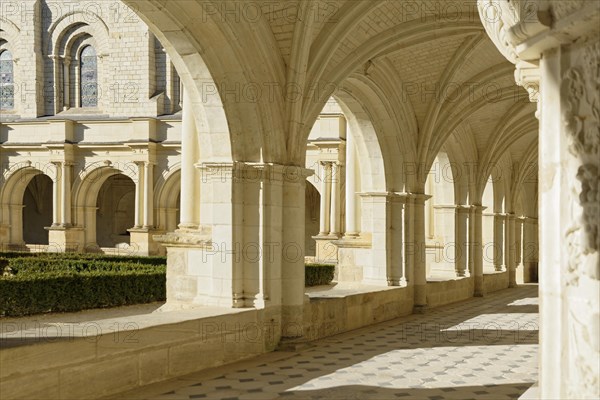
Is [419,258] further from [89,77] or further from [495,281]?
[89,77]

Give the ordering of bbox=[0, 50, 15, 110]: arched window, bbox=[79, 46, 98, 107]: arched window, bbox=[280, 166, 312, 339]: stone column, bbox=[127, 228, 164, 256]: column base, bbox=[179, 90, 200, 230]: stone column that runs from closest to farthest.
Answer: bbox=[280, 166, 312, 339]: stone column, bbox=[179, 90, 200, 230]: stone column, bbox=[127, 228, 164, 256]: column base, bbox=[79, 46, 98, 107]: arched window, bbox=[0, 50, 15, 110]: arched window

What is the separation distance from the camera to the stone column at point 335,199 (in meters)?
18.8

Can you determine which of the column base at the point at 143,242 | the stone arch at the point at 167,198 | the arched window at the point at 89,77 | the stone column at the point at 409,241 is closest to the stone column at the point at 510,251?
the stone column at the point at 409,241

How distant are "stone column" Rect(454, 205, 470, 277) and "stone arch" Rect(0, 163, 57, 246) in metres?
13.4

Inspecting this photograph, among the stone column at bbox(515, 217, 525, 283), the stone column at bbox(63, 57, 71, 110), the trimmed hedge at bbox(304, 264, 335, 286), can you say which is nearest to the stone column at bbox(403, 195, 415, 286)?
the trimmed hedge at bbox(304, 264, 335, 286)

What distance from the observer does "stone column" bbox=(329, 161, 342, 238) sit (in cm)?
1875

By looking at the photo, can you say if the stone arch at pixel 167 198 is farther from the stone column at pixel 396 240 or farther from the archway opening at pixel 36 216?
the stone column at pixel 396 240

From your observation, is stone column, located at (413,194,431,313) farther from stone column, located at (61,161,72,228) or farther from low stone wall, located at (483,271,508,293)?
stone column, located at (61,161,72,228)

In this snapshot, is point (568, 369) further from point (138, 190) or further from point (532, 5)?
point (138, 190)

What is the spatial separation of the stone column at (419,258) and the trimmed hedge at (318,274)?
9.82 ft

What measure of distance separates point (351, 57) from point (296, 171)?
6.61 feet

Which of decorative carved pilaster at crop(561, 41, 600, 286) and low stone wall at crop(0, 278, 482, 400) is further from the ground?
decorative carved pilaster at crop(561, 41, 600, 286)

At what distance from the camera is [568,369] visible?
261 cm

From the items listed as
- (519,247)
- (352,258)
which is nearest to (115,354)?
(352,258)
